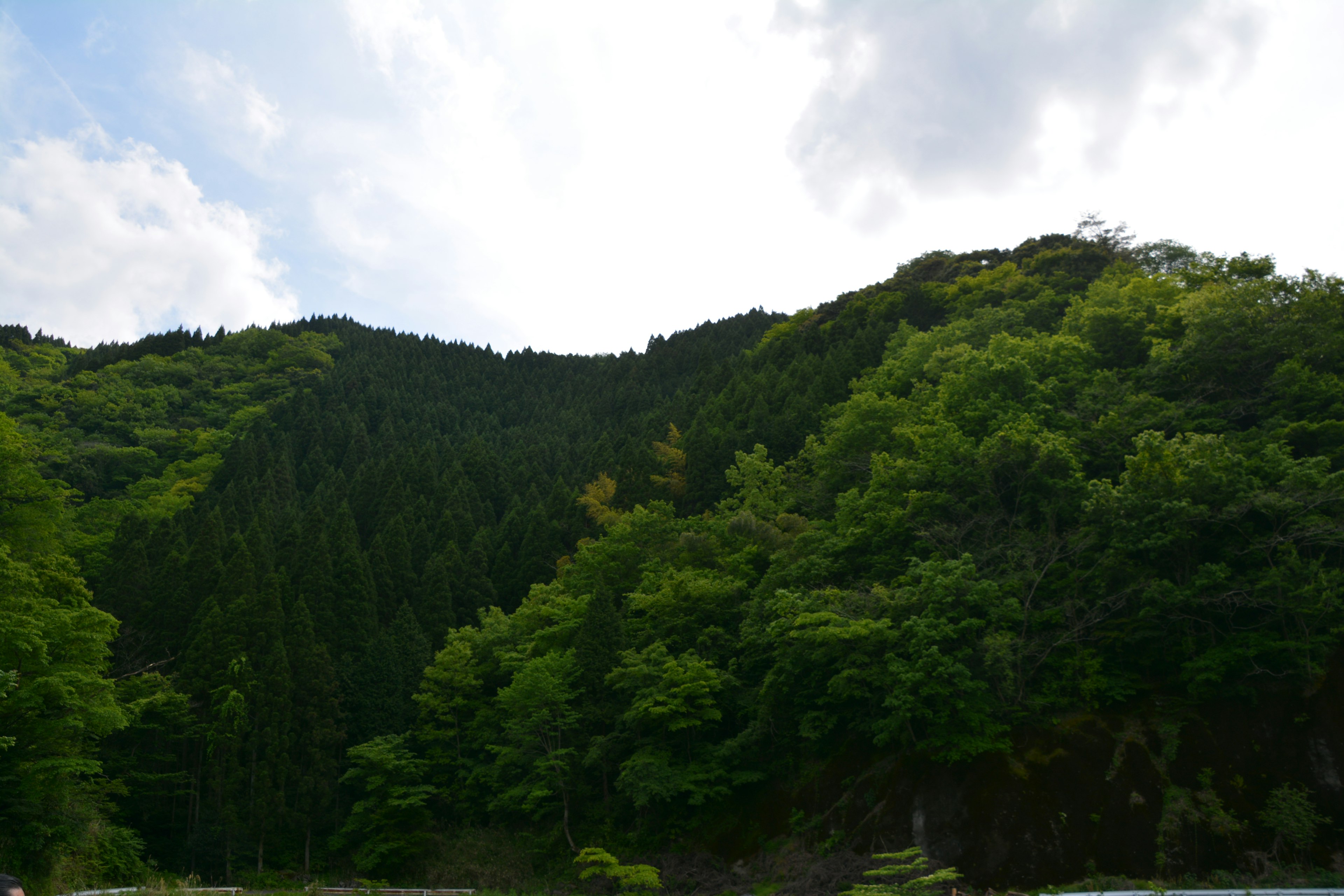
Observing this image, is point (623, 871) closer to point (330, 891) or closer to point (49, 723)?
point (330, 891)

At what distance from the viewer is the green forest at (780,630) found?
21.7 m

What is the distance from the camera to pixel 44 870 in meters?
21.3

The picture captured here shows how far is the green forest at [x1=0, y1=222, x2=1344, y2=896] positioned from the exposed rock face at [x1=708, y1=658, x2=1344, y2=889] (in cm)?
9

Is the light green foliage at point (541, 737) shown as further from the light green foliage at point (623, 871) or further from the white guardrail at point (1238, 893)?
the white guardrail at point (1238, 893)

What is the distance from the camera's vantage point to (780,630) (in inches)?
1031

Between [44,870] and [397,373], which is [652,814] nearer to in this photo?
[44,870]

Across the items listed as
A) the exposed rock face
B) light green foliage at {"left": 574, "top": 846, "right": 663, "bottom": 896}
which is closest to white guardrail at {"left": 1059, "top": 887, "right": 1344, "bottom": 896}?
the exposed rock face

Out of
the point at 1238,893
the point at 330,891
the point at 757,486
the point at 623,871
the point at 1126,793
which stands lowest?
the point at 330,891

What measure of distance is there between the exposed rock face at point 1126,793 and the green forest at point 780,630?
0.09 metres

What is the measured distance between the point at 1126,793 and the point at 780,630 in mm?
10414

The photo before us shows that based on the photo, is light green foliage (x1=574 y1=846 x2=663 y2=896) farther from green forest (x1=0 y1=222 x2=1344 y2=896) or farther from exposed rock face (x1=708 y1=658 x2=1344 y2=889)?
exposed rock face (x1=708 y1=658 x2=1344 y2=889)

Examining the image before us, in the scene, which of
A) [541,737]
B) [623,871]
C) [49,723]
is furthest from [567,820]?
[49,723]

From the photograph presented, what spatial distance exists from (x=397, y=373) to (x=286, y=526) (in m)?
50.1

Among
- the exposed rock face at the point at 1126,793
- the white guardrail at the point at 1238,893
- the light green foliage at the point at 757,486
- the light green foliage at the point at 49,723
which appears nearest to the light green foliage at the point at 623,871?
the exposed rock face at the point at 1126,793
